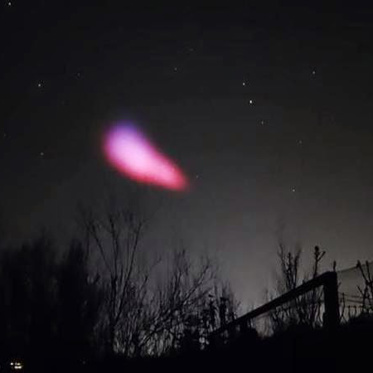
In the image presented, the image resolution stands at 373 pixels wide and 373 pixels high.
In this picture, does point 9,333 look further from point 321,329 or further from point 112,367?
point 321,329

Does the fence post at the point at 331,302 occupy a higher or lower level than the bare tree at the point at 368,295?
lower

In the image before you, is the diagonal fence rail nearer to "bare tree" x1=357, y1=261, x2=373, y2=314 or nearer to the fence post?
the fence post

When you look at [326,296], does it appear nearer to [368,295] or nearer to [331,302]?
[331,302]

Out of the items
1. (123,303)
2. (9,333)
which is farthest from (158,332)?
(9,333)

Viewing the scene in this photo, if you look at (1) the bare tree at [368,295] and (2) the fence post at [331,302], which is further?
(1) the bare tree at [368,295]

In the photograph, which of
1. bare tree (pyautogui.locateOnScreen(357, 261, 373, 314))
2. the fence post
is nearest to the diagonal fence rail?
the fence post

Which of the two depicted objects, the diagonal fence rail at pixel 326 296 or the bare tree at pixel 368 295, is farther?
the bare tree at pixel 368 295

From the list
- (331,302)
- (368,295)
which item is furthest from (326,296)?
(368,295)

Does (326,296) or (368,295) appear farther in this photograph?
(368,295)

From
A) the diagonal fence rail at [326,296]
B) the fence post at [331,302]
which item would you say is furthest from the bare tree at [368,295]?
the fence post at [331,302]

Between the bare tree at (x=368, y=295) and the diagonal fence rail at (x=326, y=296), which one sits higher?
the bare tree at (x=368, y=295)

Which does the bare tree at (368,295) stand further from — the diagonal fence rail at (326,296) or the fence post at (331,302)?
the fence post at (331,302)

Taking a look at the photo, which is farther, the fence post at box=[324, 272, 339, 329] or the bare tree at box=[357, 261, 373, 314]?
the bare tree at box=[357, 261, 373, 314]

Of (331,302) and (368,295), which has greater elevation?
(368,295)
